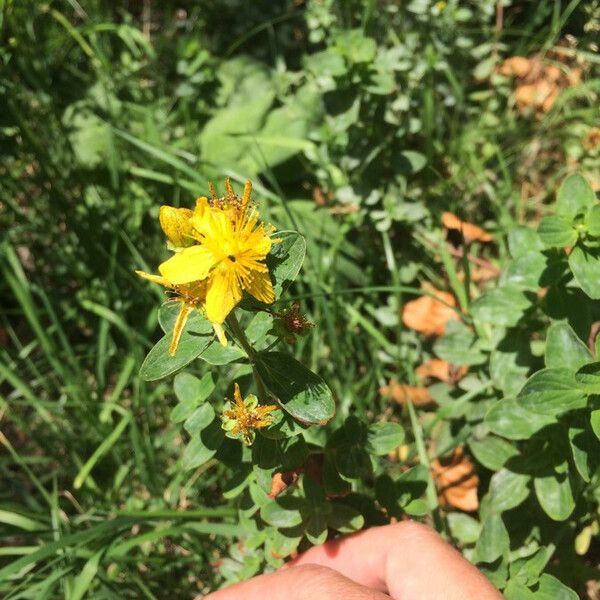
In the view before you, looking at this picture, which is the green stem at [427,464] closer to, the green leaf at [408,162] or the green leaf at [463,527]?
the green leaf at [463,527]

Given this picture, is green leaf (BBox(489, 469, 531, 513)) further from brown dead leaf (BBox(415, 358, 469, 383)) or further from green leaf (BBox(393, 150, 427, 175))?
green leaf (BBox(393, 150, 427, 175))

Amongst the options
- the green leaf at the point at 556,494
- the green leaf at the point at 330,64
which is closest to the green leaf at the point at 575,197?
the green leaf at the point at 556,494

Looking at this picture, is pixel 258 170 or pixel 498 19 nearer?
pixel 258 170

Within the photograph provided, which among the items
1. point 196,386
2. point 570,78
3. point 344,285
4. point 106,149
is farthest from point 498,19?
point 196,386

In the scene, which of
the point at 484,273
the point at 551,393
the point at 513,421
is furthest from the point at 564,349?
the point at 484,273

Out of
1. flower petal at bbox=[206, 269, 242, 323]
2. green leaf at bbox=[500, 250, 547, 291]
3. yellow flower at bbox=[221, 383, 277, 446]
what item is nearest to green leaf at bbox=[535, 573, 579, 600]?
green leaf at bbox=[500, 250, 547, 291]

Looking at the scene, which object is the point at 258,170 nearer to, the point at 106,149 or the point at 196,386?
the point at 106,149
